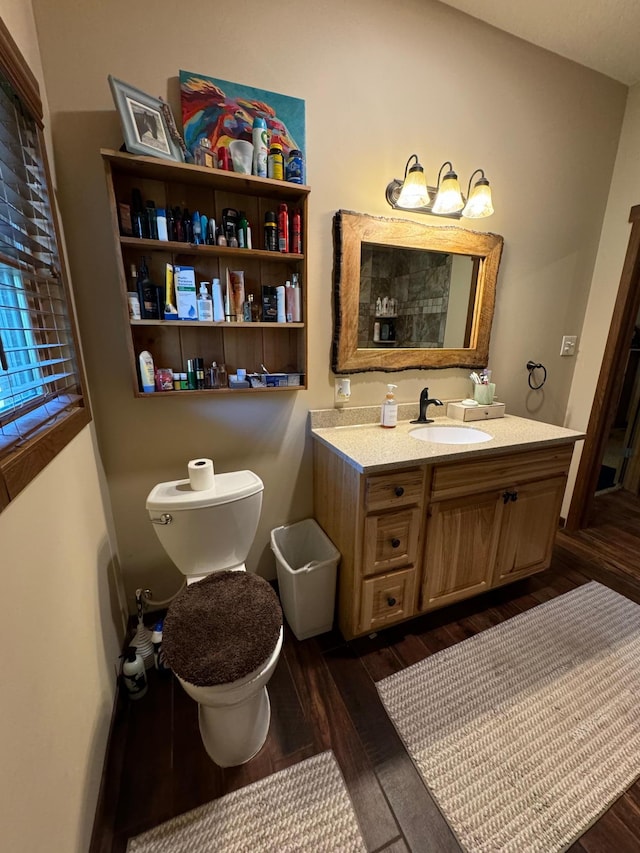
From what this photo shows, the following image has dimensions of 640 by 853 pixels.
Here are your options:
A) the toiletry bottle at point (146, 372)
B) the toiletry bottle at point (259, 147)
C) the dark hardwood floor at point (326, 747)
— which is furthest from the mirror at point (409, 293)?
the dark hardwood floor at point (326, 747)

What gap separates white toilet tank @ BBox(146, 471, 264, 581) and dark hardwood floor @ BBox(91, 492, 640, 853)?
50cm

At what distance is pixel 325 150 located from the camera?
4.71ft

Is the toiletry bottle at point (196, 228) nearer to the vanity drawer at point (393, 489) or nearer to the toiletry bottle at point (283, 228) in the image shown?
the toiletry bottle at point (283, 228)

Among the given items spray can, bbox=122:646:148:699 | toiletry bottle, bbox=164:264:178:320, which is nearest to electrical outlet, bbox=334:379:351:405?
toiletry bottle, bbox=164:264:178:320

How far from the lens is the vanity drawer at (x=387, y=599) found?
138cm

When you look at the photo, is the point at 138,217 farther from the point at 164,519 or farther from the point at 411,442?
the point at 411,442

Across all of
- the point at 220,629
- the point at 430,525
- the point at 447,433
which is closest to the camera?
the point at 220,629

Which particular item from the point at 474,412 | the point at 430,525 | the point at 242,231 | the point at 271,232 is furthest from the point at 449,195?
the point at 430,525

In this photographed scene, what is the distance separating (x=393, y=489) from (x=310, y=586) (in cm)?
56

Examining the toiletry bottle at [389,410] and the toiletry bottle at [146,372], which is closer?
the toiletry bottle at [146,372]

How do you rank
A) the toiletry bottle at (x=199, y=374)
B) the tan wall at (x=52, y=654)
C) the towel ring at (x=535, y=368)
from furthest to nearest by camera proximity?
the towel ring at (x=535, y=368) < the toiletry bottle at (x=199, y=374) < the tan wall at (x=52, y=654)

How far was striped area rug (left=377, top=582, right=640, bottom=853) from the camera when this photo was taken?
3.19 ft

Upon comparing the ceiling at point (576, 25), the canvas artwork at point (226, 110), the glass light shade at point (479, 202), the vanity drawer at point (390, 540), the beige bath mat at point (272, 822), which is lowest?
the beige bath mat at point (272, 822)

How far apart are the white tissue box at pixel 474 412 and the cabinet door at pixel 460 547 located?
0.51 metres
